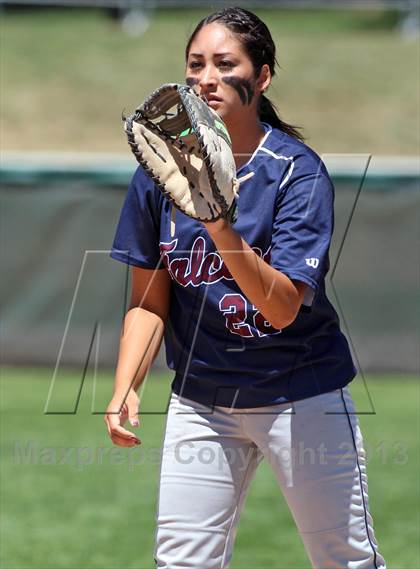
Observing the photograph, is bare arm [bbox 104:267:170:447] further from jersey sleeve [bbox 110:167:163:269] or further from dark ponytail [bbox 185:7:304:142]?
dark ponytail [bbox 185:7:304:142]

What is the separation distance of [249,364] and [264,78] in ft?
2.47

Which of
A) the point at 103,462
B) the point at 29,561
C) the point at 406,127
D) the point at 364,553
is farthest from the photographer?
the point at 406,127

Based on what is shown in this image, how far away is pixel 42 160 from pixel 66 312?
42.9 inches

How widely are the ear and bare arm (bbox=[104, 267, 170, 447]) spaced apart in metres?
0.56

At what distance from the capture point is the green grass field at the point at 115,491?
167 inches

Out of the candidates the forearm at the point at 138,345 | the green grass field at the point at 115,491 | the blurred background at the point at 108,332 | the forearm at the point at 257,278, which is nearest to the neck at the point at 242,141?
the forearm at the point at 257,278

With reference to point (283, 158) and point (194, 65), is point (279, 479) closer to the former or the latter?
point (283, 158)

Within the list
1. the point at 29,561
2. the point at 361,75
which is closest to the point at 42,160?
the point at 29,561

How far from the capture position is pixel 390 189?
7352 millimetres

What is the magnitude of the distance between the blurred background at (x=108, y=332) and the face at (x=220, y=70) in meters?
1.71

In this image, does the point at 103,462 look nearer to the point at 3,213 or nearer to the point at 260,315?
the point at 3,213

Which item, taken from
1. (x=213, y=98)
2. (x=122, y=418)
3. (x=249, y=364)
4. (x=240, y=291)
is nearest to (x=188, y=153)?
(x=213, y=98)

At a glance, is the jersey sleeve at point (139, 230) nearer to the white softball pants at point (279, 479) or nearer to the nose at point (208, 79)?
the nose at point (208, 79)

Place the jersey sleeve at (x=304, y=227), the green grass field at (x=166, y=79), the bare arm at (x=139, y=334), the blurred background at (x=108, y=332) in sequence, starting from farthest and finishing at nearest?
the green grass field at (x=166, y=79) → the blurred background at (x=108, y=332) → the bare arm at (x=139, y=334) → the jersey sleeve at (x=304, y=227)
